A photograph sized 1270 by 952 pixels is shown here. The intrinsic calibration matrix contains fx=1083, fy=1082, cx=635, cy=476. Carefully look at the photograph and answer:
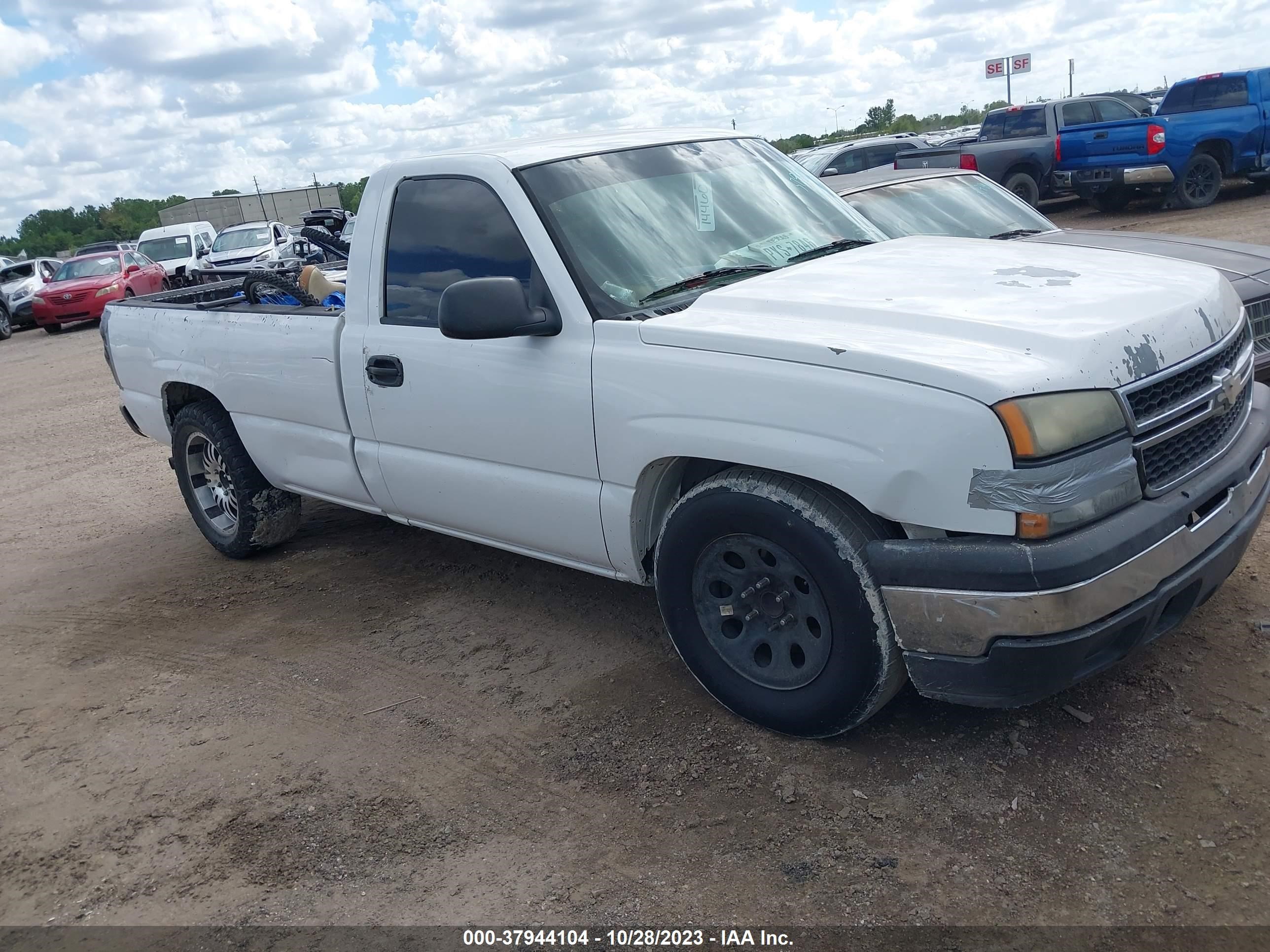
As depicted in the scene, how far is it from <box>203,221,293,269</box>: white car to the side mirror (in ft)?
68.1

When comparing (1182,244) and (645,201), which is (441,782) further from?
(1182,244)

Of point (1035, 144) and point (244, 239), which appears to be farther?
point (244, 239)

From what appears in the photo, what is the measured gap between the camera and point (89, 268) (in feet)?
74.2

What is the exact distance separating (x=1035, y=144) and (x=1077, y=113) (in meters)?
1.32

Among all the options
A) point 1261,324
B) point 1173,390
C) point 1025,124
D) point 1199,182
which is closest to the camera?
point 1173,390

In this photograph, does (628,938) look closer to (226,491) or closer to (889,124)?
(226,491)

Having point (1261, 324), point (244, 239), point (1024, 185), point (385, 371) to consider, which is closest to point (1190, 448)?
point (385, 371)

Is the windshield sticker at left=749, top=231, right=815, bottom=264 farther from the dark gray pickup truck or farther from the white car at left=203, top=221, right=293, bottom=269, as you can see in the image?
the white car at left=203, top=221, right=293, bottom=269

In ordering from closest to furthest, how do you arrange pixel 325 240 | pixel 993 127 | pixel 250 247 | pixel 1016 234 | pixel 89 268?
pixel 325 240
pixel 1016 234
pixel 993 127
pixel 89 268
pixel 250 247

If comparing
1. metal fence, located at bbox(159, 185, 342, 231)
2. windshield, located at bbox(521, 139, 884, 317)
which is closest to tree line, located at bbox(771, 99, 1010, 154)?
metal fence, located at bbox(159, 185, 342, 231)

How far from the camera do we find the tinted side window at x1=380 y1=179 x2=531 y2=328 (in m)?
3.88

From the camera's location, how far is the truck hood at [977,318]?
2756 mm

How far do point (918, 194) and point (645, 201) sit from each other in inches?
158

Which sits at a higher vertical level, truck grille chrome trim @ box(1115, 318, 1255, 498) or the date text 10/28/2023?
truck grille chrome trim @ box(1115, 318, 1255, 498)
